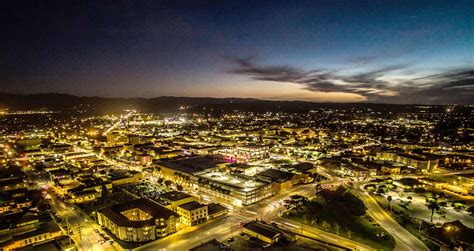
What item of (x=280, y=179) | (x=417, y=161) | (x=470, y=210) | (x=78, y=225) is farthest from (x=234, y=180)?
(x=417, y=161)

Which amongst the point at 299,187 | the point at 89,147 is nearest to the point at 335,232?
the point at 299,187

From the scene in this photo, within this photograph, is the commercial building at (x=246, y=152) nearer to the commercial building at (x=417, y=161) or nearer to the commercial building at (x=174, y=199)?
the commercial building at (x=174, y=199)

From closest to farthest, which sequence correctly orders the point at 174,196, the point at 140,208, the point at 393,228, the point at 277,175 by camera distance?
1. the point at 393,228
2. the point at 140,208
3. the point at 174,196
4. the point at 277,175

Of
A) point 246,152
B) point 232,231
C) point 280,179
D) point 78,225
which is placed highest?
point 280,179

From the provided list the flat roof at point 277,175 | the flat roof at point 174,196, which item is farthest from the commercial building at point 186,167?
the flat roof at point 277,175

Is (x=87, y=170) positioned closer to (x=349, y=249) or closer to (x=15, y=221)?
(x=15, y=221)

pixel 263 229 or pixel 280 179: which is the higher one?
pixel 280 179

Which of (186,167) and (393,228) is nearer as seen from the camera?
(393,228)

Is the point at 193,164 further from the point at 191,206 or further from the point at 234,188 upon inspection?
the point at 191,206
